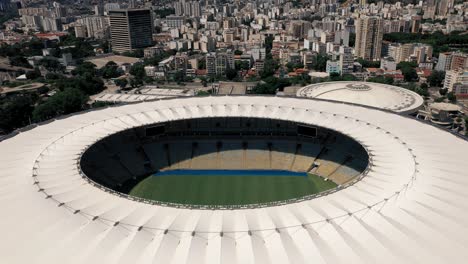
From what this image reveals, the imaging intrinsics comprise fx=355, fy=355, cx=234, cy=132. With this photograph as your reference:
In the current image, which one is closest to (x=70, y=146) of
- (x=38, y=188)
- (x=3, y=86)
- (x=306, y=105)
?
(x=38, y=188)

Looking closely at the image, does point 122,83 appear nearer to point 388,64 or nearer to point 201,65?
point 201,65

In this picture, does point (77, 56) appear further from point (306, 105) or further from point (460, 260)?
point (460, 260)

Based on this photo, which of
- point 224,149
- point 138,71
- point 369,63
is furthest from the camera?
point 369,63

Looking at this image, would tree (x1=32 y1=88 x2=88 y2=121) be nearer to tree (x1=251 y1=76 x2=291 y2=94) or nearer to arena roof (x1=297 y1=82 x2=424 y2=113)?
tree (x1=251 y1=76 x2=291 y2=94)

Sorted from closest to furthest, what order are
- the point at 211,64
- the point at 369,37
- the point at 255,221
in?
the point at 255,221 → the point at 211,64 → the point at 369,37

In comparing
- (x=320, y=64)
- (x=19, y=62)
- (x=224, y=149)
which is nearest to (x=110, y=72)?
(x=19, y=62)

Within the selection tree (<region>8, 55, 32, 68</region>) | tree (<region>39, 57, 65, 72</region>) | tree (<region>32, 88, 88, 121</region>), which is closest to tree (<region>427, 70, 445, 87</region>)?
tree (<region>32, 88, 88, 121</region>)

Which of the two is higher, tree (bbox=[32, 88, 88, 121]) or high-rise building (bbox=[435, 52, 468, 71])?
high-rise building (bbox=[435, 52, 468, 71])
